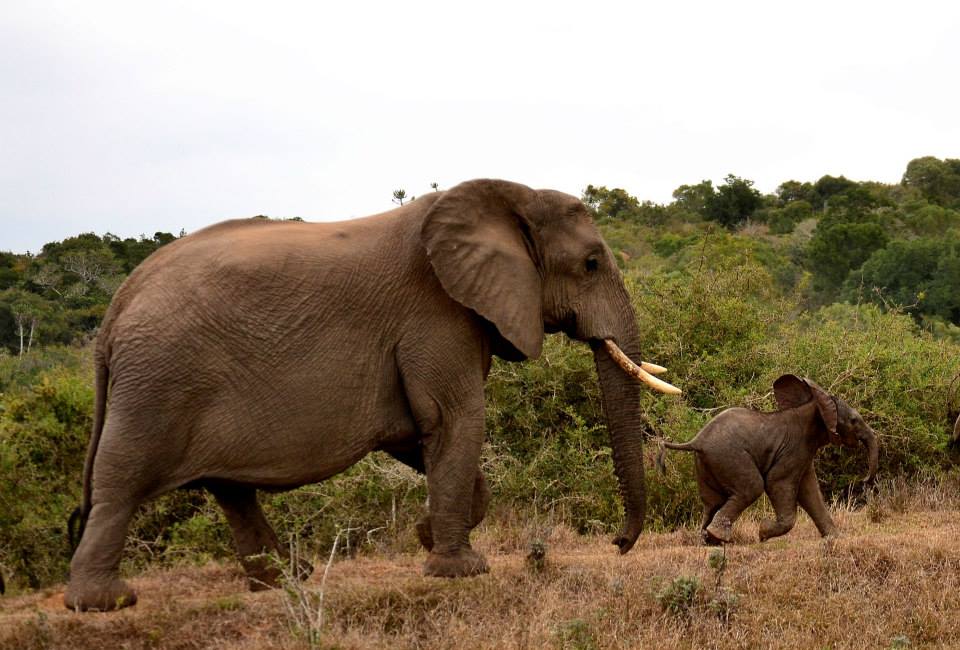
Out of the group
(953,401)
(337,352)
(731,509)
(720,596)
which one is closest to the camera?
(337,352)

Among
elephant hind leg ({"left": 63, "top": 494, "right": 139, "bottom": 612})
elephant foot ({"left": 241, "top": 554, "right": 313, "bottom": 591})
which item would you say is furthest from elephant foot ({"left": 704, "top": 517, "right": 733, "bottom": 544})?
elephant hind leg ({"left": 63, "top": 494, "right": 139, "bottom": 612})

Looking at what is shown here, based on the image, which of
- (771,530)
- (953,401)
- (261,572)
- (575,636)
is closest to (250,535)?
(261,572)

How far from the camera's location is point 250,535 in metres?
7.12

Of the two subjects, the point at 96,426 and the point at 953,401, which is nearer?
the point at 96,426

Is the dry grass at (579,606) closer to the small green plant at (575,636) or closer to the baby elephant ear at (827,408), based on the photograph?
the small green plant at (575,636)

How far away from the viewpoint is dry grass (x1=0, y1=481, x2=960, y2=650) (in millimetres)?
6105

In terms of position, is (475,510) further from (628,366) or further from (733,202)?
(733,202)

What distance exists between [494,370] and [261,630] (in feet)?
18.5

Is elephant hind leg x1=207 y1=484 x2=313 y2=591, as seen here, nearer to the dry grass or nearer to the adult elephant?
the adult elephant

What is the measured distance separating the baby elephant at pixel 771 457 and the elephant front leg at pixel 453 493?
167cm

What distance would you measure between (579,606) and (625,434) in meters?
1.14

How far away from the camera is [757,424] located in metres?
8.09

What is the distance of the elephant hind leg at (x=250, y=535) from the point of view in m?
7.09

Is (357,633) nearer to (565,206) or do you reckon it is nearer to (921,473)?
(565,206)
